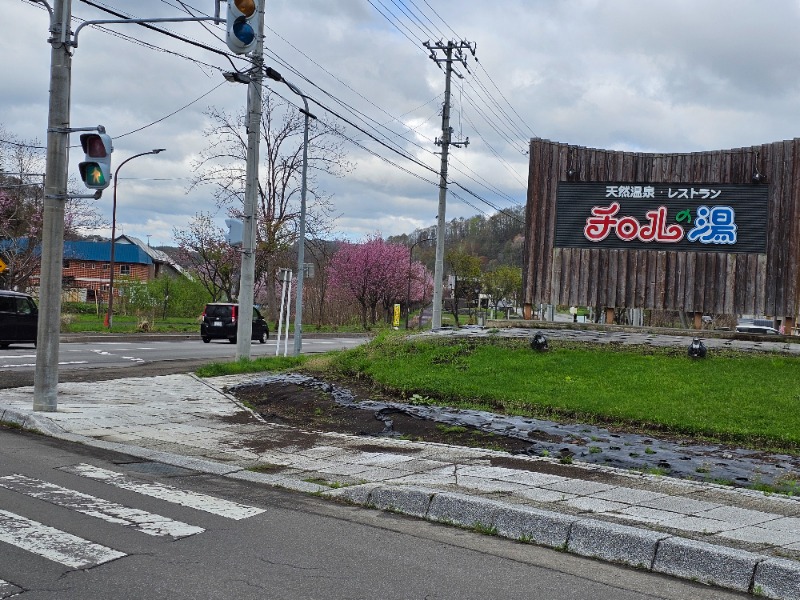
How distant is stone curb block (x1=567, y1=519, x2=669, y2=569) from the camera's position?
215 inches

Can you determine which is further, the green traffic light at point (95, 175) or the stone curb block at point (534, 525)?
the green traffic light at point (95, 175)

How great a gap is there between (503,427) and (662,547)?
4.81m

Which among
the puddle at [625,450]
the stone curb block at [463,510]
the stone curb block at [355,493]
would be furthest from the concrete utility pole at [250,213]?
the stone curb block at [463,510]

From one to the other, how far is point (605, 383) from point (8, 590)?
30.5ft

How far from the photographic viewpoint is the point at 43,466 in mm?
8164

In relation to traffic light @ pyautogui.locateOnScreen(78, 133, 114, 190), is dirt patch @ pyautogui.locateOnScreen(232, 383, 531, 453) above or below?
below

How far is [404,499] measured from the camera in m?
6.86

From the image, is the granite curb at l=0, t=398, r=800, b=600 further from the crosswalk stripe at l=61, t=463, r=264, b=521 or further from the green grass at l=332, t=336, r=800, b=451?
the green grass at l=332, t=336, r=800, b=451

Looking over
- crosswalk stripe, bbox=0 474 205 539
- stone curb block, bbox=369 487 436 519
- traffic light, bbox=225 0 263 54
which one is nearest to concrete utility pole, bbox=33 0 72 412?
traffic light, bbox=225 0 263 54

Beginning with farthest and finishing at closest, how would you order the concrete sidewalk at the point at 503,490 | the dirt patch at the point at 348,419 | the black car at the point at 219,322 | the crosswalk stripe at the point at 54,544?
the black car at the point at 219,322 < the dirt patch at the point at 348,419 < the concrete sidewalk at the point at 503,490 < the crosswalk stripe at the point at 54,544

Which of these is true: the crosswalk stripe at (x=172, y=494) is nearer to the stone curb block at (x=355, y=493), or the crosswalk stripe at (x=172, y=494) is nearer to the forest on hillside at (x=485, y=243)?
the stone curb block at (x=355, y=493)

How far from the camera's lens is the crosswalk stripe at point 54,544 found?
5.13m

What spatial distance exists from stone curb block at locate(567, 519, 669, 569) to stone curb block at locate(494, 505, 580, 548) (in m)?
0.08

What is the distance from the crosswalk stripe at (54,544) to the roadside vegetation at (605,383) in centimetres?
671
